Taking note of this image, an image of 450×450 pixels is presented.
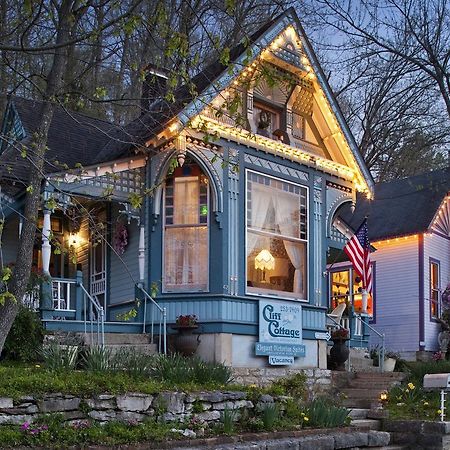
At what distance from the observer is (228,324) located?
12.4 m

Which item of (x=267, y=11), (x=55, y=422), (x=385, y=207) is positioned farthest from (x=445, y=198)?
(x=55, y=422)

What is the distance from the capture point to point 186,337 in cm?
1239

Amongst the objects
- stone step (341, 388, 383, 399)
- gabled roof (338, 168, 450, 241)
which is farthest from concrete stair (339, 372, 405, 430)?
gabled roof (338, 168, 450, 241)

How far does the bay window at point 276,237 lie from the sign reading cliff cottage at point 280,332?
1.29 ft

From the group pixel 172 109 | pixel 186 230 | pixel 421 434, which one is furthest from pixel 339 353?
pixel 172 109

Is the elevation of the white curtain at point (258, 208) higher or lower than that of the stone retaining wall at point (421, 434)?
higher

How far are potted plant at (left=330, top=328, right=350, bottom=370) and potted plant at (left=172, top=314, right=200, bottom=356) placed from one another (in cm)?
359

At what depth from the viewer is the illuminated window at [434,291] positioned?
2120cm

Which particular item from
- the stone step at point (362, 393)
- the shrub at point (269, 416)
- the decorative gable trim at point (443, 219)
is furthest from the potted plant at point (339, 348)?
the decorative gable trim at point (443, 219)

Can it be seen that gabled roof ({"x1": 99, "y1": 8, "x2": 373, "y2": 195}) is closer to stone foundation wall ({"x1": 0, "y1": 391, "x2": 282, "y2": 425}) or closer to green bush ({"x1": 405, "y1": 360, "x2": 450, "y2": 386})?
green bush ({"x1": 405, "y1": 360, "x2": 450, "y2": 386})

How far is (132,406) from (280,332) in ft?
18.5

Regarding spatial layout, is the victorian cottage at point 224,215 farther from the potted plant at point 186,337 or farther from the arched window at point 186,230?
the potted plant at point 186,337

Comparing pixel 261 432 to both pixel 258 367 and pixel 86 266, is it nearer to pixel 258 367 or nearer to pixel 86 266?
pixel 258 367

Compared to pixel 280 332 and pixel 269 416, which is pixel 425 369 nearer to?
pixel 280 332
